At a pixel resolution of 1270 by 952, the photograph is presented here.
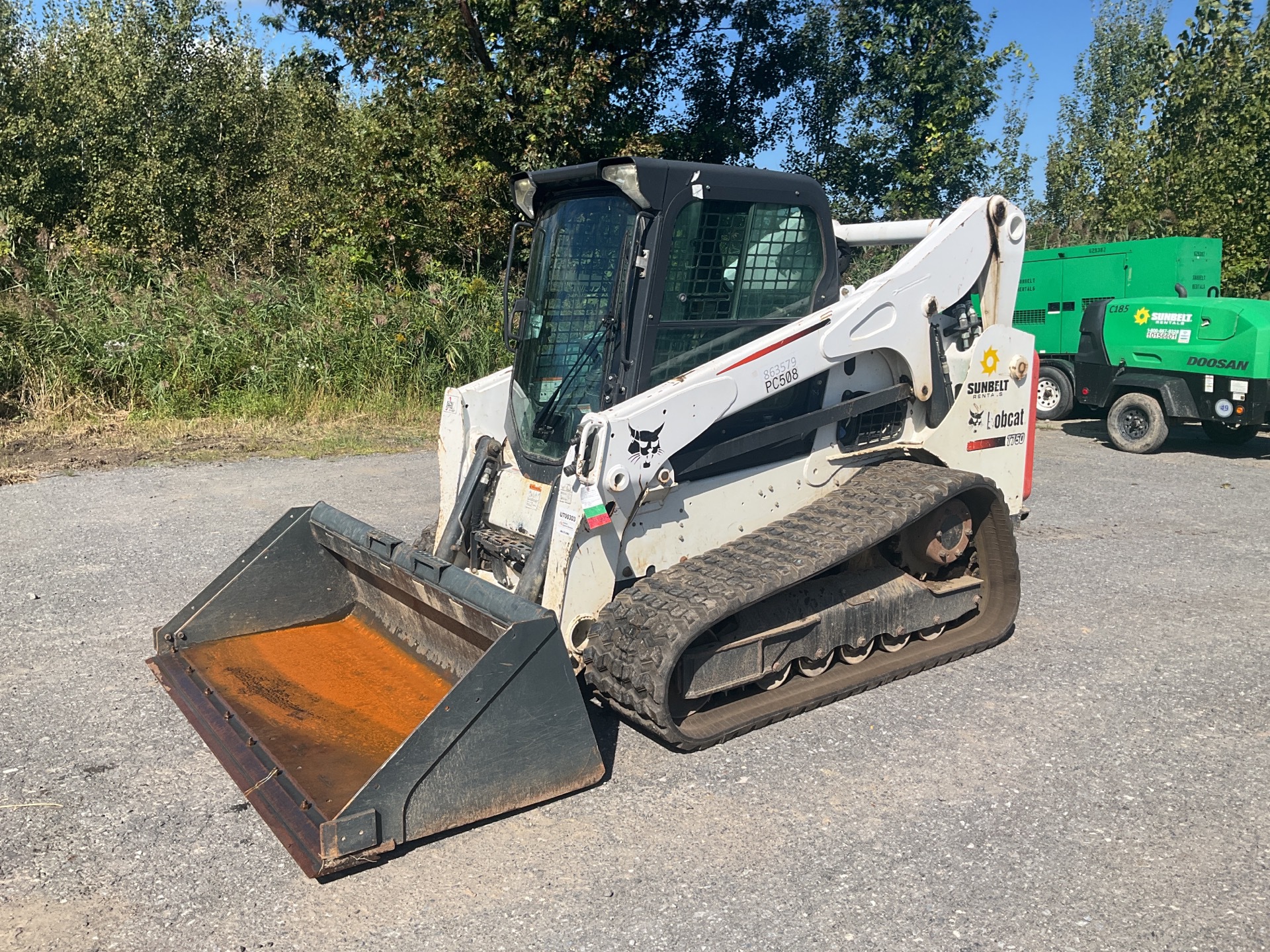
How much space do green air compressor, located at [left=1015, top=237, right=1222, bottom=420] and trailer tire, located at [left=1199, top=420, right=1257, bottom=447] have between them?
1.62 metres

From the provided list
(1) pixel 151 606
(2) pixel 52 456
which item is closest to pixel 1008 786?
(1) pixel 151 606

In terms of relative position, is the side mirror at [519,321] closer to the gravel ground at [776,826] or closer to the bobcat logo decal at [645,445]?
the bobcat logo decal at [645,445]

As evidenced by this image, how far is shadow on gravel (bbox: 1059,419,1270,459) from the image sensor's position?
11.9 meters

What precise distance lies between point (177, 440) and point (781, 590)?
8.01 metres

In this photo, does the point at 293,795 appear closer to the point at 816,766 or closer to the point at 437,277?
the point at 816,766

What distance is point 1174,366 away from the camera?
36.8 feet

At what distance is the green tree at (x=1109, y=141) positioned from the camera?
718 inches

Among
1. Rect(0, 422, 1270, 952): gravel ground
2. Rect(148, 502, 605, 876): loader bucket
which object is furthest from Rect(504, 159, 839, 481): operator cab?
Rect(0, 422, 1270, 952): gravel ground

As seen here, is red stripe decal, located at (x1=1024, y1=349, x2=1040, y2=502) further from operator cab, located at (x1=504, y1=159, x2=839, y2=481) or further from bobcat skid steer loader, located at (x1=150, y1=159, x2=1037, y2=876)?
operator cab, located at (x1=504, y1=159, x2=839, y2=481)

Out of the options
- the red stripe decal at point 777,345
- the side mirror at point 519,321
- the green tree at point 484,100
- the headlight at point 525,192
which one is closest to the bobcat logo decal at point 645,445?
the red stripe decal at point 777,345

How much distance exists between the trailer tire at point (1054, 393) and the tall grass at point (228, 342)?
7.31m

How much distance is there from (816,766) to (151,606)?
3775 mm

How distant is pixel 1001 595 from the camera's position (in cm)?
543

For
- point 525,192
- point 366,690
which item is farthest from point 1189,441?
point 366,690
